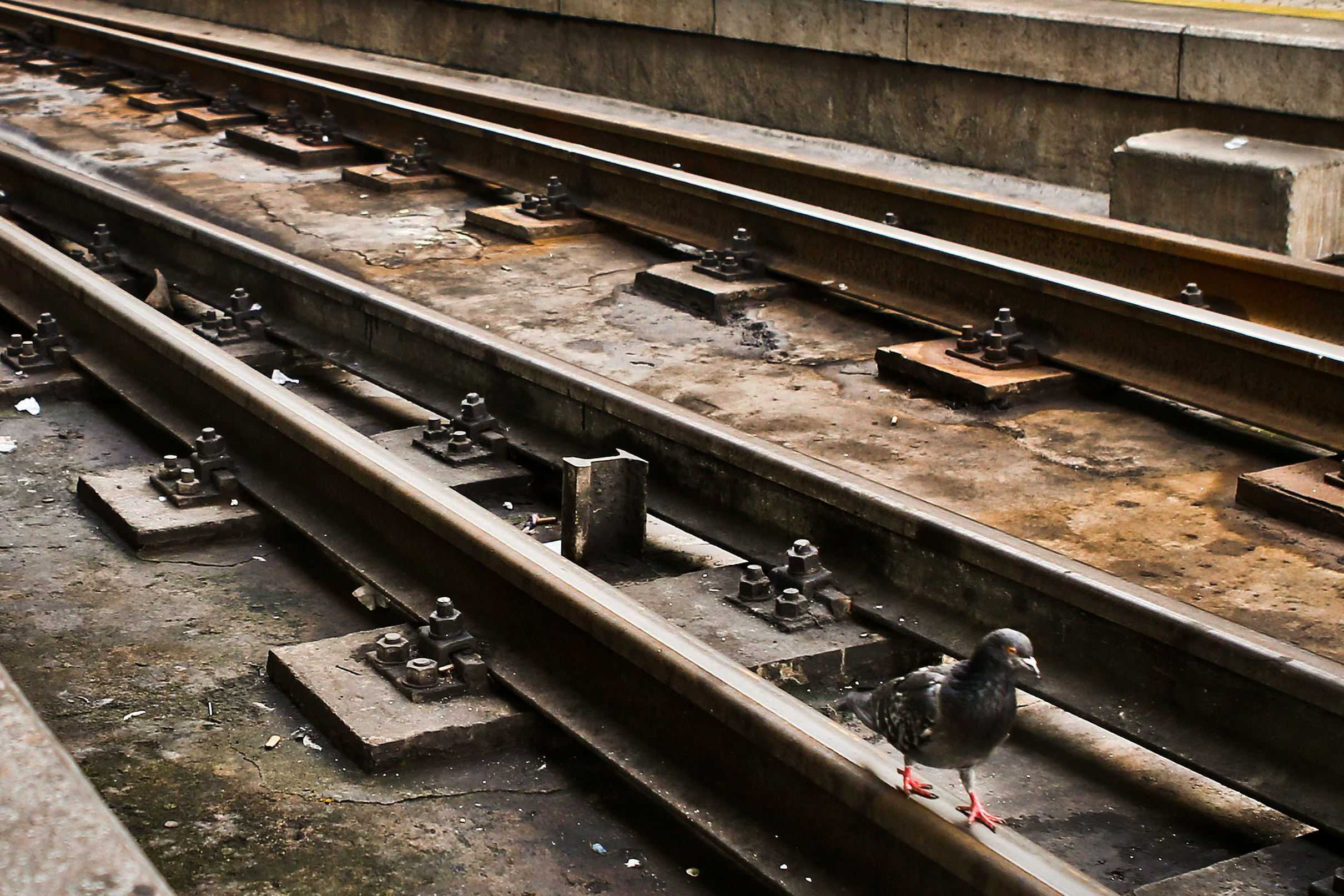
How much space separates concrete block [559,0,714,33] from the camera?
520 inches

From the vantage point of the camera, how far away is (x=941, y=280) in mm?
6938

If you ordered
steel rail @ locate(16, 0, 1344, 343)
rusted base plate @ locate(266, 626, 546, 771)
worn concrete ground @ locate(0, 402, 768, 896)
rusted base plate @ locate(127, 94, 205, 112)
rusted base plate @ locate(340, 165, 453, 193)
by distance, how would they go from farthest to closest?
1. rusted base plate @ locate(127, 94, 205, 112)
2. rusted base plate @ locate(340, 165, 453, 193)
3. steel rail @ locate(16, 0, 1344, 343)
4. rusted base plate @ locate(266, 626, 546, 771)
5. worn concrete ground @ locate(0, 402, 768, 896)

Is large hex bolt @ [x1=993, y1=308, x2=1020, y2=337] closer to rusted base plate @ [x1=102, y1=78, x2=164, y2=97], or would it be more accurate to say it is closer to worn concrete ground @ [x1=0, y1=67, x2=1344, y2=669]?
worn concrete ground @ [x1=0, y1=67, x2=1344, y2=669]

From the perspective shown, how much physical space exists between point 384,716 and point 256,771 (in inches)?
12.2

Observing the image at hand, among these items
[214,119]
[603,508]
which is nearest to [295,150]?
[214,119]

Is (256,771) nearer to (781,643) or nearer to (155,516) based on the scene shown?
(781,643)

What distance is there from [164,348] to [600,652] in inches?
115

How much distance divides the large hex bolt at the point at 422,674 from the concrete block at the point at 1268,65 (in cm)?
682

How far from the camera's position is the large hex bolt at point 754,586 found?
4.30 meters

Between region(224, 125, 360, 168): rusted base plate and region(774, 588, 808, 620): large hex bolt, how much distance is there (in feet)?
25.6

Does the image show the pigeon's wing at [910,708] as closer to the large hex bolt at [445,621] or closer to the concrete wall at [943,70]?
the large hex bolt at [445,621]

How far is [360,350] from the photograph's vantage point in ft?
22.1

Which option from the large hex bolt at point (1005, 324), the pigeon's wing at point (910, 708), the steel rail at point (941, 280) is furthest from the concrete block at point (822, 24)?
the pigeon's wing at point (910, 708)

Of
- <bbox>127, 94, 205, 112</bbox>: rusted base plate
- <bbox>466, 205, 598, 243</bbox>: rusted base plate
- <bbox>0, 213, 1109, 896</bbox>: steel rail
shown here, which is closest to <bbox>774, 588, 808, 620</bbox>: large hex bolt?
<bbox>0, 213, 1109, 896</bbox>: steel rail
